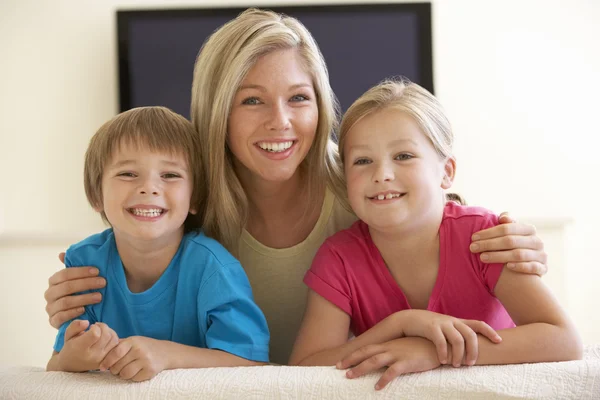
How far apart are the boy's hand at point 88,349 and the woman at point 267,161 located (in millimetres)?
293

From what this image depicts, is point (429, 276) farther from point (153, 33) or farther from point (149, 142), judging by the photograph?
point (153, 33)

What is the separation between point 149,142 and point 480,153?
2.81m

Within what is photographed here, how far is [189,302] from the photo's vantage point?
1429 mm

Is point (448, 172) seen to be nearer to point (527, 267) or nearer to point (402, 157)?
point (402, 157)

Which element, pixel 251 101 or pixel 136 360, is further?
pixel 251 101

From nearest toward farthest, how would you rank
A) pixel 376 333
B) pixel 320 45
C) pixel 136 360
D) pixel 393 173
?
pixel 136 360, pixel 376 333, pixel 393 173, pixel 320 45

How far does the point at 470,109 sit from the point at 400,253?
8.66ft

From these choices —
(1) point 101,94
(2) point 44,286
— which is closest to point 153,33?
(1) point 101,94

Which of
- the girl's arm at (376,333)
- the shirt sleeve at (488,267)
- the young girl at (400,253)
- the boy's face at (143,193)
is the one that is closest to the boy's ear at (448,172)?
the young girl at (400,253)

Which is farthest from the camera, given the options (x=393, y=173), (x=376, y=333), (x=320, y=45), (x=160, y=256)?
(x=320, y=45)

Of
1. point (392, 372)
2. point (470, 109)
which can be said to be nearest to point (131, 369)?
point (392, 372)

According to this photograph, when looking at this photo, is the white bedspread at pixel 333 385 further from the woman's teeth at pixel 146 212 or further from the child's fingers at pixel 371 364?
the woman's teeth at pixel 146 212

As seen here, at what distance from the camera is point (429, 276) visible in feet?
4.64

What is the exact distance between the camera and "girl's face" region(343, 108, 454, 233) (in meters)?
1.37
